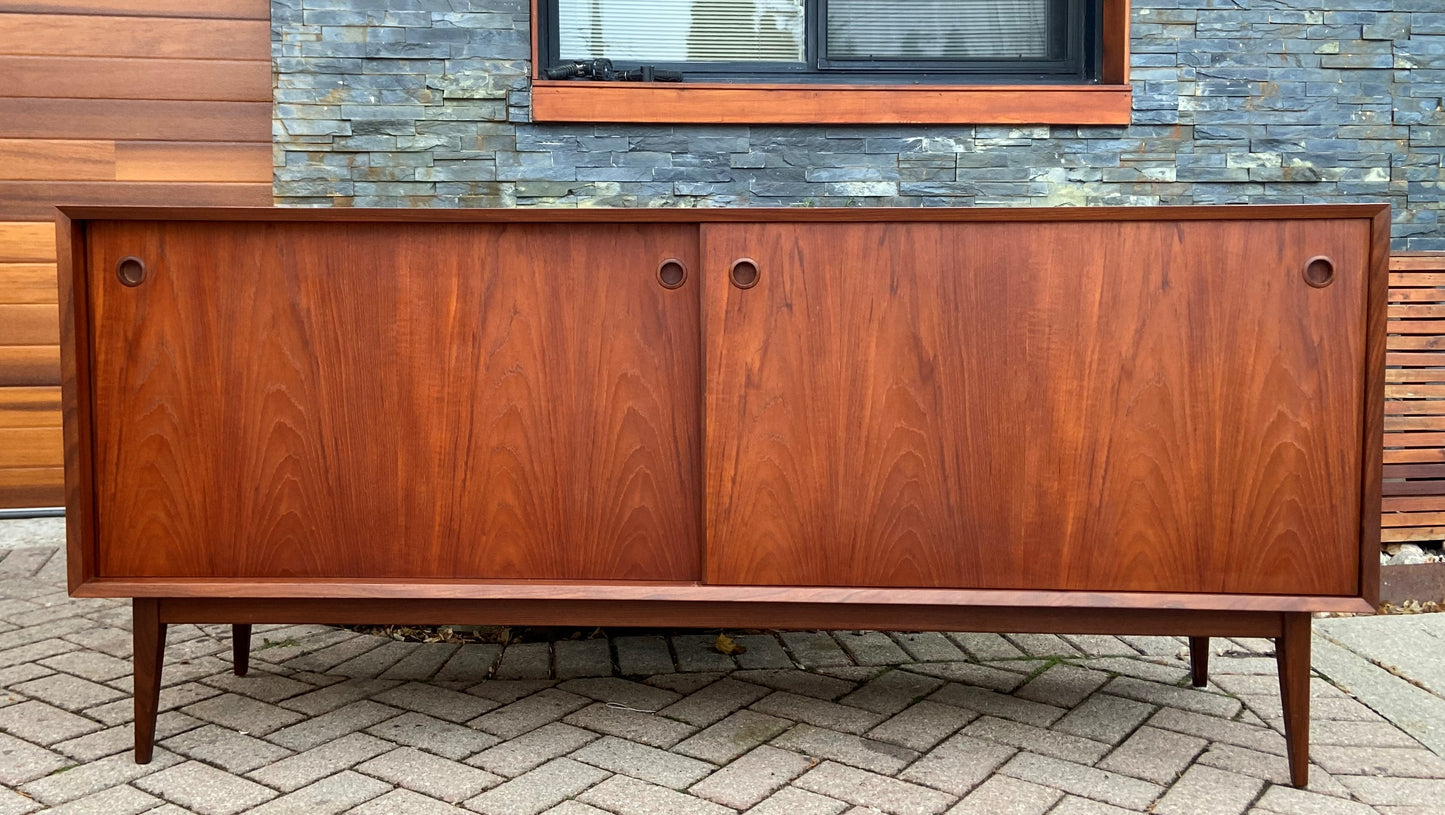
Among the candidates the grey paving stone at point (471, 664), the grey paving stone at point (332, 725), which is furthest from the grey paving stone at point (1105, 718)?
the grey paving stone at point (332, 725)

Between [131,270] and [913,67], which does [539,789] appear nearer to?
[131,270]

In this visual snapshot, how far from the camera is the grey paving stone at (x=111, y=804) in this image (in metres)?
1.93

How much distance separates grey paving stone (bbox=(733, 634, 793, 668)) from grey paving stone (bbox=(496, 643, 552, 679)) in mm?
493

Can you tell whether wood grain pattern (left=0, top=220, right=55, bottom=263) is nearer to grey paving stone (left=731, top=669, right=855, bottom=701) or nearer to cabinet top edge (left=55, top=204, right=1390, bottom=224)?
cabinet top edge (left=55, top=204, right=1390, bottom=224)

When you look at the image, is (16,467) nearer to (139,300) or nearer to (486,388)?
(139,300)

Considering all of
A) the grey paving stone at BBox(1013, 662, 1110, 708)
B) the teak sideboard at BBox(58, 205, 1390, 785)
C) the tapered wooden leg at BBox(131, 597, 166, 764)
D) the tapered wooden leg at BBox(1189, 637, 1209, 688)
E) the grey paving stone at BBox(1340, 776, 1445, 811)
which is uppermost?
the teak sideboard at BBox(58, 205, 1390, 785)

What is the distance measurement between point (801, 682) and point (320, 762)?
110 cm

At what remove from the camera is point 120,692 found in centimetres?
255

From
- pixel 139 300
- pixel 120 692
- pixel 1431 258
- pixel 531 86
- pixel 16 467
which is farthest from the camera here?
pixel 16 467

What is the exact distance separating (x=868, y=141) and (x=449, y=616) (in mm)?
1964

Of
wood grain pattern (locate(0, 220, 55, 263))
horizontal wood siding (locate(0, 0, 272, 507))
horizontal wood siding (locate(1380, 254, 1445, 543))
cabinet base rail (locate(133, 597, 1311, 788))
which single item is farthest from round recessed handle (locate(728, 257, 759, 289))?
wood grain pattern (locate(0, 220, 55, 263))

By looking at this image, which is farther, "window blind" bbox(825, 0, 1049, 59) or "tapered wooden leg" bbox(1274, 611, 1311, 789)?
"window blind" bbox(825, 0, 1049, 59)

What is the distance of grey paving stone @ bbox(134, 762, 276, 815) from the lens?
6.40 feet

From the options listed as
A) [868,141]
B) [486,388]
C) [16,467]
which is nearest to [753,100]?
[868,141]
